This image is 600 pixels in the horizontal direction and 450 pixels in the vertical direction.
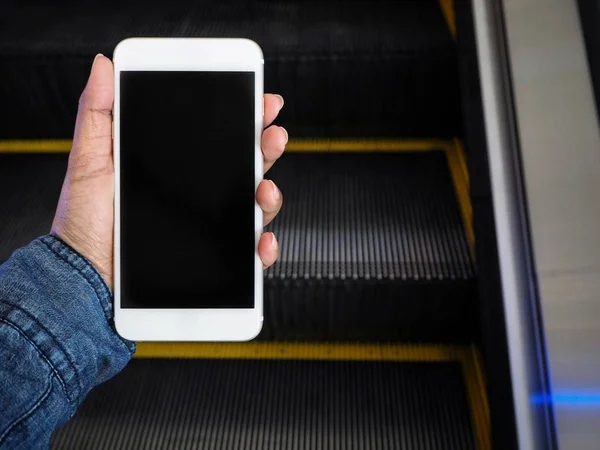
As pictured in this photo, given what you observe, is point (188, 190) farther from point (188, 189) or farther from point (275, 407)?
point (275, 407)

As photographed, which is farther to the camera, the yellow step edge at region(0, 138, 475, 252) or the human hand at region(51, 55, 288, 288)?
the yellow step edge at region(0, 138, 475, 252)

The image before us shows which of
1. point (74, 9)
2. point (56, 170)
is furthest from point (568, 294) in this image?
point (74, 9)

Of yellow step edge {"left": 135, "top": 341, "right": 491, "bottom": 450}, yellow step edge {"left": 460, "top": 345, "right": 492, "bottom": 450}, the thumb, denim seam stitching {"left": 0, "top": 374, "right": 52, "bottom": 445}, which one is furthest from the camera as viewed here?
yellow step edge {"left": 135, "top": 341, "right": 491, "bottom": 450}

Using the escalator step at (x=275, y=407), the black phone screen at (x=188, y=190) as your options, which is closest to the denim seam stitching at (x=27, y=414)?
the black phone screen at (x=188, y=190)

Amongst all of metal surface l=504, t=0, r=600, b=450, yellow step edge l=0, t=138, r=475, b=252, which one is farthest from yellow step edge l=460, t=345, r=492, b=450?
yellow step edge l=0, t=138, r=475, b=252

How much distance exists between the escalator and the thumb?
0.24 meters

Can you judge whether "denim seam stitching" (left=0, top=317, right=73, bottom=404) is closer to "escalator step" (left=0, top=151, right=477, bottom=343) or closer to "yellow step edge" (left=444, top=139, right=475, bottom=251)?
"escalator step" (left=0, top=151, right=477, bottom=343)

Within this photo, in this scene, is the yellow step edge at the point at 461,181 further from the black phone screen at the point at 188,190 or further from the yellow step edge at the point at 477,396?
the black phone screen at the point at 188,190

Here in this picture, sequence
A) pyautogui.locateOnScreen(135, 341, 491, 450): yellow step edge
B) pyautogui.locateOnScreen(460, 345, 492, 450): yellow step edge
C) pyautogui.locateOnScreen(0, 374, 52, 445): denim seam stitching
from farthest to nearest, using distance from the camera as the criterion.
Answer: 1. pyautogui.locateOnScreen(135, 341, 491, 450): yellow step edge
2. pyautogui.locateOnScreen(460, 345, 492, 450): yellow step edge
3. pyautogui.locateOnScreen(0, 374, 52, 445): denim seam stitching

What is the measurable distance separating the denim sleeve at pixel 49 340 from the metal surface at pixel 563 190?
0.44m

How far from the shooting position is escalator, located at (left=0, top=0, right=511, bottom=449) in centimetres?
74

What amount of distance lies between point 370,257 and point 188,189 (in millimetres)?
257

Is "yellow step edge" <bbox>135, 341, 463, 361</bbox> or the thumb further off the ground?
the thumb

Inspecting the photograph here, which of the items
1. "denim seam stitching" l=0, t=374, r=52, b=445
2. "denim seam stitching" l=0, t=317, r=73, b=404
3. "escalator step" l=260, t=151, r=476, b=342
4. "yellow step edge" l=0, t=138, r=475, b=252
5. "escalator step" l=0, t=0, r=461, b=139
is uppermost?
"escalator step" l=0, t=0, r=461, b=139
